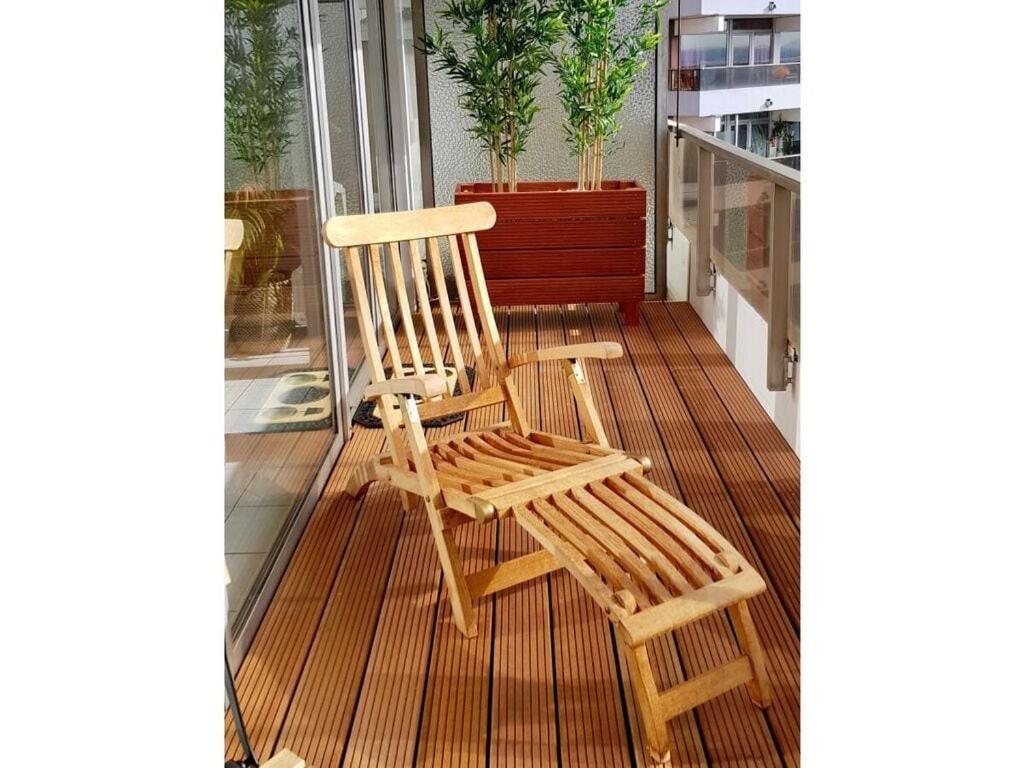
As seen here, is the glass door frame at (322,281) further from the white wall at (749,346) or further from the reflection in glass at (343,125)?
the white wall at (749,346)

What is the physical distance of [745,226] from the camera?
396 cm

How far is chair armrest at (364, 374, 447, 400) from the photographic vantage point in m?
2.34

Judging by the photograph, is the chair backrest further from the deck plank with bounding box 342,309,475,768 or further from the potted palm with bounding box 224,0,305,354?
the deck plank with bounding box 342,309,475,768

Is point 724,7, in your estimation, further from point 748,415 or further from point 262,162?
point 262,162

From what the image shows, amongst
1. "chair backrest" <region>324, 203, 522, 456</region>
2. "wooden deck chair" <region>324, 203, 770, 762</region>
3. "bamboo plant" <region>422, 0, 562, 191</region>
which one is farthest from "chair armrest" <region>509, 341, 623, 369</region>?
"bamboo plant" <region>422, 0, 562, 191</region>

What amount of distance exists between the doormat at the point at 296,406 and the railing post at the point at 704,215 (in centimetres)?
222

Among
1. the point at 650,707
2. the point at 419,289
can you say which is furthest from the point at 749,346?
the point at 650,707

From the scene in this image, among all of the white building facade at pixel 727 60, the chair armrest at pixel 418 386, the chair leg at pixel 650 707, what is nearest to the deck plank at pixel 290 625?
the chair armrest at pixel 418 386
